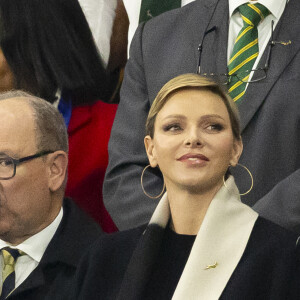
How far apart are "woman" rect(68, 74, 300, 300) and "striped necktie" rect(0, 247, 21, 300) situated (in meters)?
0.19

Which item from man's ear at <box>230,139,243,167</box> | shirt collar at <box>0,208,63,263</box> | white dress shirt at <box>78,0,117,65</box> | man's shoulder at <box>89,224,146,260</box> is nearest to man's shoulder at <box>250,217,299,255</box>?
man's ear at <box>230,139,243,167</box>

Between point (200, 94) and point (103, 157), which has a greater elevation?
point (200, 94)

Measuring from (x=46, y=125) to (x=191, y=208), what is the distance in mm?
424

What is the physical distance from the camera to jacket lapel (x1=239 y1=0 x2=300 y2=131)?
190 cm

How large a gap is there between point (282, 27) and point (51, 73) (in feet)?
1.97

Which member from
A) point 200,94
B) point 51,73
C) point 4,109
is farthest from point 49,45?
point 200,94

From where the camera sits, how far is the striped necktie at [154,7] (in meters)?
2.38

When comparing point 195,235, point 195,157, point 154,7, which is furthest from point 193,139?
point 154,7

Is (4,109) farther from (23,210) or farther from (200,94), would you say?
(200,94)

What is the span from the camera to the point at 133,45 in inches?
84.7

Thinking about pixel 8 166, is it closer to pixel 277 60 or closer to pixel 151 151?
pixel 151 151

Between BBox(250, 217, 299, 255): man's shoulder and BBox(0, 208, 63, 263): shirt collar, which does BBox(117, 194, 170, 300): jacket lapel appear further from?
BBox(0, 208, 63, 263): shirt collar

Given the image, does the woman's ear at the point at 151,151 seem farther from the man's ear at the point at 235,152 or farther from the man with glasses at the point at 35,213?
the man with glasses at the point at 35,213

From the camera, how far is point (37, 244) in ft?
6.19
